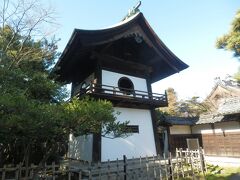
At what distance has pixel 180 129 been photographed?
1709 centimetres

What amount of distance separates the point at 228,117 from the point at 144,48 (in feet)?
25.0

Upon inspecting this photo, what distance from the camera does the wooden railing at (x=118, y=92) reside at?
456 inches

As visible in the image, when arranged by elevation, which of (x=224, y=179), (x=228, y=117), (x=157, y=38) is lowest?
(x=224, y=179)

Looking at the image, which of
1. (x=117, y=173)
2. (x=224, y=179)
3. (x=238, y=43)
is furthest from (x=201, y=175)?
(x=238, y=43)

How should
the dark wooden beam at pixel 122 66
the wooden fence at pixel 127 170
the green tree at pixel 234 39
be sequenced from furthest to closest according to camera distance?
the green tree at pixel 234 39 → the dark wooden beam at pixel 122 66 → the wooden fence at pixel 127 170

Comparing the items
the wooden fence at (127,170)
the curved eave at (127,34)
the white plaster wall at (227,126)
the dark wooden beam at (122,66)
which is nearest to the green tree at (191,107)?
the curved eave at (127,34)

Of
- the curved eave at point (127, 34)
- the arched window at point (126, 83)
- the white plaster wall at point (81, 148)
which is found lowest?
the white plaster wall at point (81, 148)

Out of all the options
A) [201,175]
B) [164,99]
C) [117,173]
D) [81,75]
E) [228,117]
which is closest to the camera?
[117,173]

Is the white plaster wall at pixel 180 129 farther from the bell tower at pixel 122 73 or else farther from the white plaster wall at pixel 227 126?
the bell tower at pixel 122 73

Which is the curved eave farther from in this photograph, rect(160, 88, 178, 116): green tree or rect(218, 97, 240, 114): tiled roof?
rect(160, 88, 178, 116): green tree

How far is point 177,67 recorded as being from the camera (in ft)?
53.5

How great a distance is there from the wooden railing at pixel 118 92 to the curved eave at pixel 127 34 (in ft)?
8.34

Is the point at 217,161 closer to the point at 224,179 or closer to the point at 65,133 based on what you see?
the point at 224,179

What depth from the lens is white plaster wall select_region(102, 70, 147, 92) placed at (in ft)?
43.6
